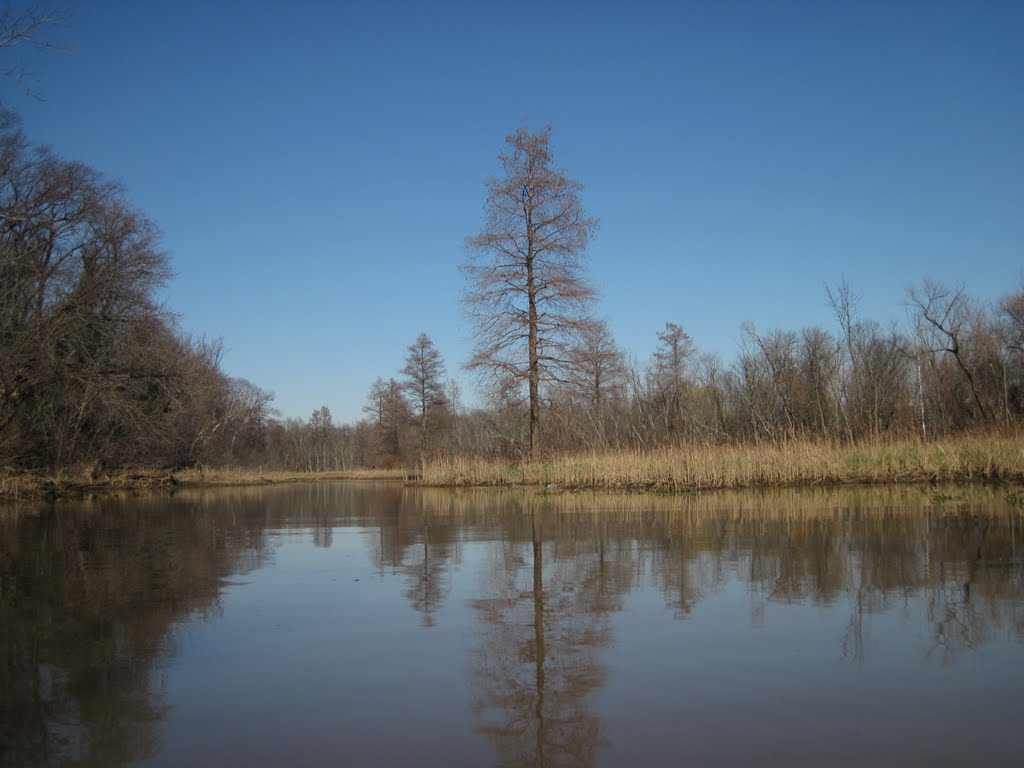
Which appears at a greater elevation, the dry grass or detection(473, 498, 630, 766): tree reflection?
the dry grass

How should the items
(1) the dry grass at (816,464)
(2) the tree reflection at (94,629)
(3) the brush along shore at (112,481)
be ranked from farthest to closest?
(3) the brush along shore at (112,481)
(1) the dry grass at (816,464)
(2) the tree reflection at (94,629)

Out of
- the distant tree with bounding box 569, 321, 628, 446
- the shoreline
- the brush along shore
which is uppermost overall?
the distant tree with bounding box 569, 321, 628, 446

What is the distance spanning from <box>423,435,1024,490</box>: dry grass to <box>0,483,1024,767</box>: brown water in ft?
24.0

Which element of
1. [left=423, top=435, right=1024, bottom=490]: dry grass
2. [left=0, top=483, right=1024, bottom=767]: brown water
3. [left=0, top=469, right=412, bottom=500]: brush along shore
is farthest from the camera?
[left=0, top=469, right=412, bottom=500]: brush along shore

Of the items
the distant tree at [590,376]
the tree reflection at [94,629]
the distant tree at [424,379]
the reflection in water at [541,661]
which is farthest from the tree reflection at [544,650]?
the distant tree at [424,379]

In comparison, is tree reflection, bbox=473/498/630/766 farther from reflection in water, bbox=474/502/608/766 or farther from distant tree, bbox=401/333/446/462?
distant tree, bbox=401/333/446/462

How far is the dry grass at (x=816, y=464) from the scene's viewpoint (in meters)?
15.4

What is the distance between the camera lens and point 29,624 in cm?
520

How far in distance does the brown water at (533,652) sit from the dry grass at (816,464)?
7.31 metres

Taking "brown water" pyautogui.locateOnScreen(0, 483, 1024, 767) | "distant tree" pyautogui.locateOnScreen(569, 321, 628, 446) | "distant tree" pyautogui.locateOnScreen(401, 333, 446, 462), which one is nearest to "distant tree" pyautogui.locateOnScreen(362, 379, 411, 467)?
"distant tree" pyautogui.locateOnScreen(401, 333, 446, 462)

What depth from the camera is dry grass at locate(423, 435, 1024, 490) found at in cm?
1540

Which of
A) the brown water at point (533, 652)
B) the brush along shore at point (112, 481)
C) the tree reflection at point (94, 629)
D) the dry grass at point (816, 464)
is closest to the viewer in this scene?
the brown water at point (533, 652)

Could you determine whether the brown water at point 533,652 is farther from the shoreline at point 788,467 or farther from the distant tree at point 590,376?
the distant tree at point 590,376

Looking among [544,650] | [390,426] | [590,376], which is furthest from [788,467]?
[390,426]
